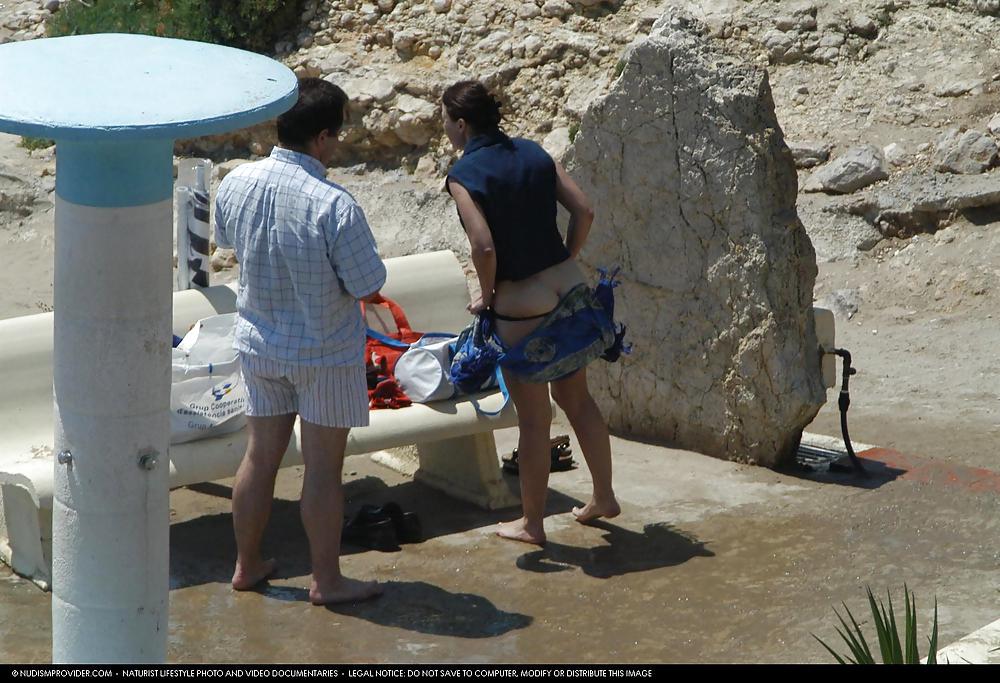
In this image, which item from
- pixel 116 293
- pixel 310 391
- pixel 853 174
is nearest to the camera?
pixel 116 293

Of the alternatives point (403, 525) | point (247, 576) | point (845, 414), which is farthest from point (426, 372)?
point (845, 414)

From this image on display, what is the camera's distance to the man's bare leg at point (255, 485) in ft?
14.0

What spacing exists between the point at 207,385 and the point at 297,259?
0.94m

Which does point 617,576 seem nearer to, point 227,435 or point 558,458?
point 558,458

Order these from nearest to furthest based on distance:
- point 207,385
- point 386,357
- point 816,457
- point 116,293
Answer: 1. point 116,293
2. point 207,385
3. point 386,357
4. point 816,457

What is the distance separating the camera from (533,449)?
185 inches

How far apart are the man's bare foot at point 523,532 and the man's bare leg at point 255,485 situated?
0.94 metres

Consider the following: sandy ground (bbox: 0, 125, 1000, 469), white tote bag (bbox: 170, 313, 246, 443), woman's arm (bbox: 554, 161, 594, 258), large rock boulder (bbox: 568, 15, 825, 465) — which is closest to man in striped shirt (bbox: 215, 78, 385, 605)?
white tote bag (bbox: 170, 313, 246, 443)

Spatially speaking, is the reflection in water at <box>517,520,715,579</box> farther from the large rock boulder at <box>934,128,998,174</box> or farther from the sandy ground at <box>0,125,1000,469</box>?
the large rock boulder at <box>934,128,998,174</box>

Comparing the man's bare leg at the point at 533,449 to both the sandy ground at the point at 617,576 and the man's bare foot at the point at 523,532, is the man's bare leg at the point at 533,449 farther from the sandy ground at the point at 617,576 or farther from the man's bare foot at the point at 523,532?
the sandy ground at the point at 617,576

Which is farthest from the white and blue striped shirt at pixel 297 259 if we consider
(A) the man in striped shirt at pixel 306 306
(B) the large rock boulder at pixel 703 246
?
(B) the large rock boulder at pixel 703 246

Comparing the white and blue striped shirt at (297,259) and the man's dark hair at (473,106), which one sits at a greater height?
the man's dark hair at (473,106)

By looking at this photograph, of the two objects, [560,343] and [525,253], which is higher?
[525,253]

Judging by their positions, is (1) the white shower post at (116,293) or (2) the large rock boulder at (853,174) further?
(2) the large rock boulder at (853,174)
